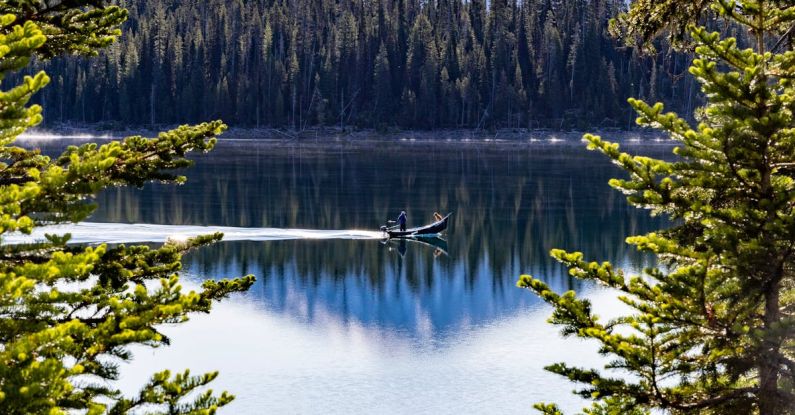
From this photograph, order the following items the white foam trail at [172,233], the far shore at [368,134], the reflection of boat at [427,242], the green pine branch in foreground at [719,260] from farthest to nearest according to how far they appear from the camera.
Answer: the far shore at [368,134] < the reflection of boat at [427,242] < the white foam trail at [172,233] < the green pine branch in foreground at [719,260]

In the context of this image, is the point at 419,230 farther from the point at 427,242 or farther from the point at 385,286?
the point at 385,286

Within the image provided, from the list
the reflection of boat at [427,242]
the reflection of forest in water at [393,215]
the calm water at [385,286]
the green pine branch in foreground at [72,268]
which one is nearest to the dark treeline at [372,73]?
the reflection of forest in water at [393,215]

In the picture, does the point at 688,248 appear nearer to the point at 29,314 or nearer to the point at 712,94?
the point at 712,94

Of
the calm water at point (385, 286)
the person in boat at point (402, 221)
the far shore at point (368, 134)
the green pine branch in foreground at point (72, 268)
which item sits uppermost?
the green pine branch in foreground at point (72, 268)

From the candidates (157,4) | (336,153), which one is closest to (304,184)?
(336,153)

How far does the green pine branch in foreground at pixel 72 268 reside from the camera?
5328 millimetres

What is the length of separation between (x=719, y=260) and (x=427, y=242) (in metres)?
37.9

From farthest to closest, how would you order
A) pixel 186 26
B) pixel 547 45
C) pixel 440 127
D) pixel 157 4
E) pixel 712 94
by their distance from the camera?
pixel 157 4 → pixel 186 26 → pixel 547 45 → pixel 440 127 → pixel 712 94

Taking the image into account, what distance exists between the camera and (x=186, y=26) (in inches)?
6383

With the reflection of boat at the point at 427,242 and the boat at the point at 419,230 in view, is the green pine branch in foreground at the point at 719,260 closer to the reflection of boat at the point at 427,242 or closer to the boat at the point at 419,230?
the reflection of boat at the point at 427,242

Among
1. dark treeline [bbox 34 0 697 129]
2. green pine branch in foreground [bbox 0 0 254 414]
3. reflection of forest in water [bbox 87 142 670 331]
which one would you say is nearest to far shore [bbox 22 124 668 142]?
dark treeline [bbox 34 0 697 129]

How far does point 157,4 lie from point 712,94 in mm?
181481

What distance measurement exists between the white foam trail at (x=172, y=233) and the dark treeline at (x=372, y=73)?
8864 cm

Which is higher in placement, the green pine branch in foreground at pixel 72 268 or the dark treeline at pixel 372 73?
the dark treeline at pixel 372 73
